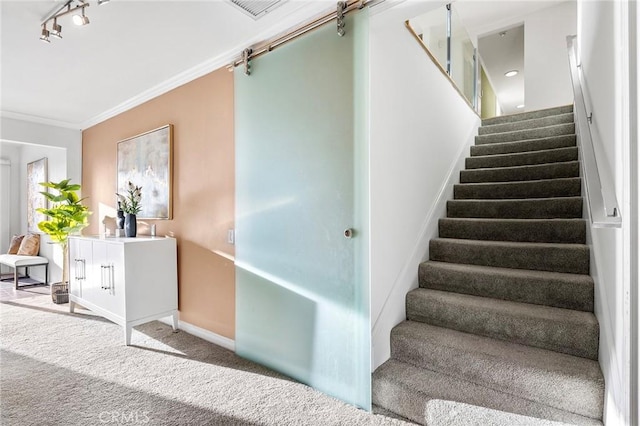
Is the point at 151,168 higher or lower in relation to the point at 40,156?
lower

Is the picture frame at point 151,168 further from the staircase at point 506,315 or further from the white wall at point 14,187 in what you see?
the white wall at point 14,187

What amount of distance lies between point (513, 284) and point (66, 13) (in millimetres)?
3249

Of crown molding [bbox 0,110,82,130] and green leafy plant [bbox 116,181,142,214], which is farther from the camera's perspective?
crown molding [bbox 0,110,82,130]

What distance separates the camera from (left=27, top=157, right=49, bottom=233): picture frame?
5205 mm

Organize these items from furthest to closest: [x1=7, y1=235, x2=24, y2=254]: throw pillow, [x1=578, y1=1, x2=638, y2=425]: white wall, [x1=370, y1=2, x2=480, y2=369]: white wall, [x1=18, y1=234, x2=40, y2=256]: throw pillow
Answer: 1. [x1=7, y1=235, x2=24, y2=254]: throw pillow
2. [x1=18, y1=234, x2=40, y2=256]: throw pillow
3. [x1=370, y1=2, x2=480, y2=369]: white wall
4. [x1=578, y1=1, x2=638, y2=425]: white wall

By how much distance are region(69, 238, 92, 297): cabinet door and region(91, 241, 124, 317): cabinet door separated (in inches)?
7.3

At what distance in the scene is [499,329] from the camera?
1974 millimetres

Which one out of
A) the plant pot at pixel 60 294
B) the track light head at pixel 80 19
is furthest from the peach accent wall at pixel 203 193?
the plant pot at pixel 60 294

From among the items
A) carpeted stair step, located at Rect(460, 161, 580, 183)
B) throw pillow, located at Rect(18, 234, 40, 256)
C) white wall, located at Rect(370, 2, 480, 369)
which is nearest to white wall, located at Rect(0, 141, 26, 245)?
throw pillow, located at Rect(18, 234, 40, 256)

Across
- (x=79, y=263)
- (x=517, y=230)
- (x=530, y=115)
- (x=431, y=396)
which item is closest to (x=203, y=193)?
(x=79, y=263)

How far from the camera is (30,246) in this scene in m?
5.21

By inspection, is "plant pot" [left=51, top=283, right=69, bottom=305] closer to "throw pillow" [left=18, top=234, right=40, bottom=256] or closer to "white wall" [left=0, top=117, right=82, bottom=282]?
"white wall" [left=0, top=117, right=82, bottom=282]

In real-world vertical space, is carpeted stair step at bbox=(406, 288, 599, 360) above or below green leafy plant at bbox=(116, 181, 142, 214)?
below

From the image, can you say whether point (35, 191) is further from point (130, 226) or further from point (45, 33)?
point (45, 33)
